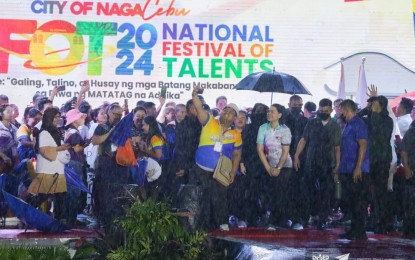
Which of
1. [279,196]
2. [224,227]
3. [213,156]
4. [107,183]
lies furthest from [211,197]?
[107,183]

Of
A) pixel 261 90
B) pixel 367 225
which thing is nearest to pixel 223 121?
pixel 261 90

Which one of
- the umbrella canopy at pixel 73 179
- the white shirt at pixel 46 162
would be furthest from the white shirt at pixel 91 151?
the white shirt at pixel 46 162

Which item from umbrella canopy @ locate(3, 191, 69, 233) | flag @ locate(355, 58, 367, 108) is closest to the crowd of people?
flag @ locate(355, 58, 367, 108)

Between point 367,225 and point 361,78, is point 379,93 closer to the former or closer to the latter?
point 361,78

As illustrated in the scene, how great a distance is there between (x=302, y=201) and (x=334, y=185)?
445mm

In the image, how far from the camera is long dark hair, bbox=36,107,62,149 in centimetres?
1020

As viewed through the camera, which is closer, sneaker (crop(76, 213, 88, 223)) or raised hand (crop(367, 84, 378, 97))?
raised hand (crop(367, 84, 378, 97))

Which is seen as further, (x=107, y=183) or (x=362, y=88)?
(x=362, y=88)

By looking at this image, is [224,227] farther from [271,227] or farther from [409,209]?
[409,209]

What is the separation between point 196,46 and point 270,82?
38.7 inches

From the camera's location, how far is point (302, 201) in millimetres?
10922

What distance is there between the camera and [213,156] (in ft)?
34.4

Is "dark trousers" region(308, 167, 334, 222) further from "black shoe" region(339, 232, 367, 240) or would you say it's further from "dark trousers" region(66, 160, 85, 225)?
"dark trousers" region(66, 160, 85, 225)

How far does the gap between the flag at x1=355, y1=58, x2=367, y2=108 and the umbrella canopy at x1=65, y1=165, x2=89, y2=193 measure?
3.48 meters
